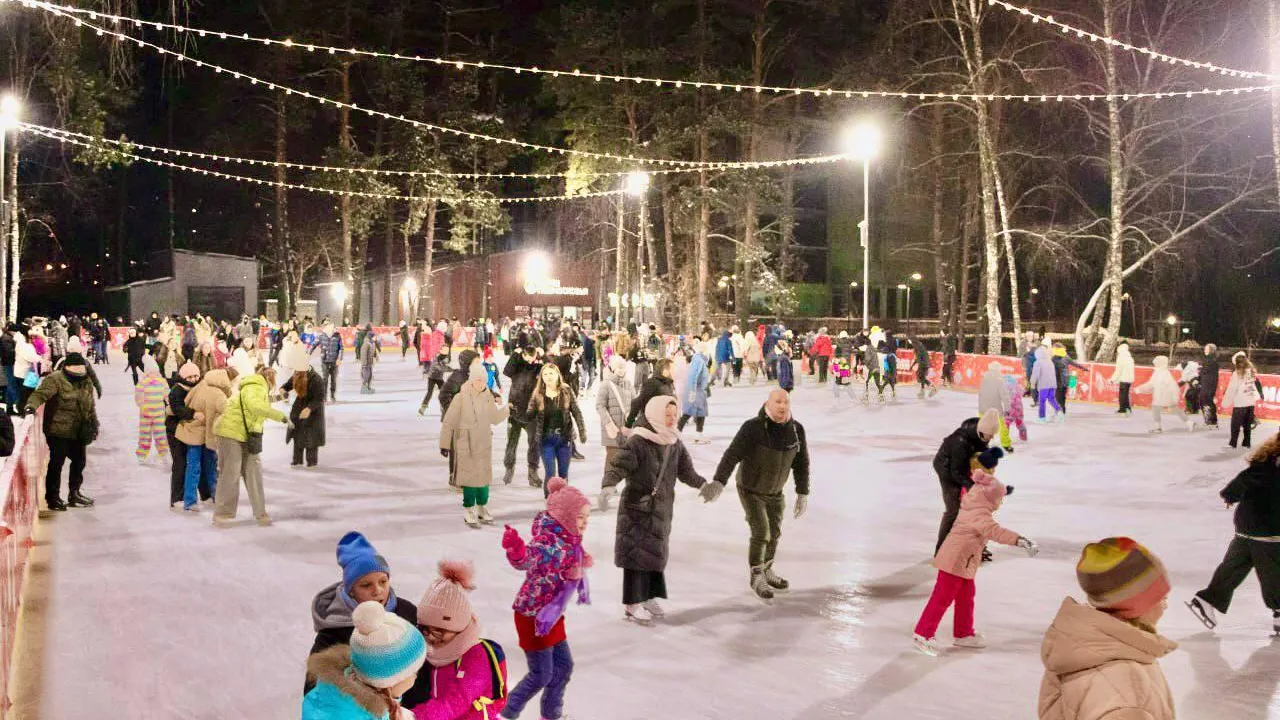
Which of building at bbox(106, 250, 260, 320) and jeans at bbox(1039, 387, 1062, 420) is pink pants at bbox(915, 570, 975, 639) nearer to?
jeans at bbox(1039, 387, 1062, 420)

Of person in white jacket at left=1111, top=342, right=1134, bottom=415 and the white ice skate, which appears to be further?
person in white jacket at left=1111, top=342, right=1134, bottom=415

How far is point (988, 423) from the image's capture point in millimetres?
7211

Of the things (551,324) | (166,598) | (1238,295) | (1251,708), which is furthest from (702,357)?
(1238,295)

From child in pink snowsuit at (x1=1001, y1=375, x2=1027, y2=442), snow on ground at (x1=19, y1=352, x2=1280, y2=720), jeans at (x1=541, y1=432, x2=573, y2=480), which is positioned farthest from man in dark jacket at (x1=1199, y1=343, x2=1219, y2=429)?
jeans at (x1=541, y1=432, x2=573, y2=480)

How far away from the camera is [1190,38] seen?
2391 centimetres

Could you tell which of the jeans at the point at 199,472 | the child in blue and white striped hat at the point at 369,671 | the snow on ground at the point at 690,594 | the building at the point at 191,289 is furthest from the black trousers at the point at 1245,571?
the building at the point at 191,289

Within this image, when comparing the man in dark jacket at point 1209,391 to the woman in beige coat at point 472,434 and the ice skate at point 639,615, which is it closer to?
the woman in beige coat at point 472,434

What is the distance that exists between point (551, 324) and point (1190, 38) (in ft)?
64.4

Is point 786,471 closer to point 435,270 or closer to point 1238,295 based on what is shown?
point 1238,295

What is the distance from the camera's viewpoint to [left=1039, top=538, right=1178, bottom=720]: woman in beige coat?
9.10 feet

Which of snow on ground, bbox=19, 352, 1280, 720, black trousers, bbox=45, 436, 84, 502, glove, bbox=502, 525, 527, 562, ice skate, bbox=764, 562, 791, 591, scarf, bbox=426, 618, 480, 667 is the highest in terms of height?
glove, bbox=502, 525, 527, 562

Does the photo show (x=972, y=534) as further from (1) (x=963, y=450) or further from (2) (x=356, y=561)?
(2) (x=356, y=561)

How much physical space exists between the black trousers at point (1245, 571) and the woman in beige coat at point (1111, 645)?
4.33 meters

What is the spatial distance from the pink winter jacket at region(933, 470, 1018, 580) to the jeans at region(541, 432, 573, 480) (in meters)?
5.20
